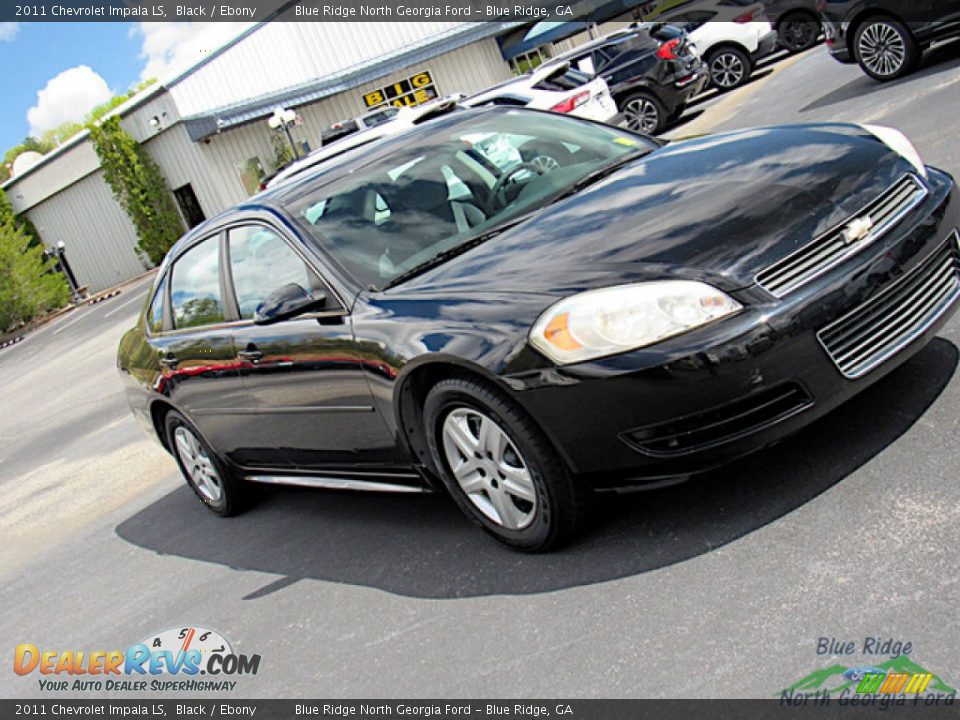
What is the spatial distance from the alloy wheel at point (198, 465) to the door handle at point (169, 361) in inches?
16.4

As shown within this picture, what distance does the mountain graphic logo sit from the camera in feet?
8.63

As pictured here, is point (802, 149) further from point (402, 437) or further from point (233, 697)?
point (233, 697)

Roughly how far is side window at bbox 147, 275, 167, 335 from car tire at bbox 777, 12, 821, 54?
1695cm

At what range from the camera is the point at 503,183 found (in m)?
4.78

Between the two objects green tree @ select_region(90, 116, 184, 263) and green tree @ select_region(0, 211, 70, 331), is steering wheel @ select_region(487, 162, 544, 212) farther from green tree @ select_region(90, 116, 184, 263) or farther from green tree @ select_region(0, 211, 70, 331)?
green tree @ select_region(90, 116, 184, 263)

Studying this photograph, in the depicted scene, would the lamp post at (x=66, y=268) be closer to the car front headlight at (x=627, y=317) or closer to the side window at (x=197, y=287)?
the side window at (x=197, y=287)

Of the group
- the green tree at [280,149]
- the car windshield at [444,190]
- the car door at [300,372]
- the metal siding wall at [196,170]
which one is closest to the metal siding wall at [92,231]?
the metal siding wall at [196,170]

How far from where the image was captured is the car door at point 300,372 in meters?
4.37

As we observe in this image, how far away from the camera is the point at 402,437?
167 inches

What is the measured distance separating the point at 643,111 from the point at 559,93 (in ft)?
7.60

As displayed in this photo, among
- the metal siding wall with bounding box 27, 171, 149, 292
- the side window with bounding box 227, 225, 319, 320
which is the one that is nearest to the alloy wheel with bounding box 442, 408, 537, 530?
the side window with bounding box 227, 225, 319, 320

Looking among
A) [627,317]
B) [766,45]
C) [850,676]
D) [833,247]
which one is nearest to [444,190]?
[627,317]

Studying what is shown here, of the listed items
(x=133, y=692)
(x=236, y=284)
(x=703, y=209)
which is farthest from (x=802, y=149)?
(x=133, y=692)

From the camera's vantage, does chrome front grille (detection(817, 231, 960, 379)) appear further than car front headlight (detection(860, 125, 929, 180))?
No
